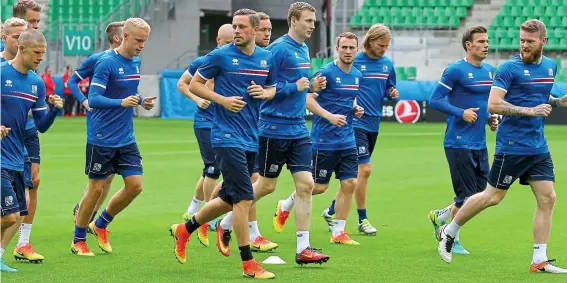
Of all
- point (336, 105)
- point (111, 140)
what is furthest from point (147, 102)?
point (336, 105)

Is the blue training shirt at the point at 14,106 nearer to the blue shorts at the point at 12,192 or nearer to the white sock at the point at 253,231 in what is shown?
the blue shorts at the point at 12,192

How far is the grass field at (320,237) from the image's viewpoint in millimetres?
9406

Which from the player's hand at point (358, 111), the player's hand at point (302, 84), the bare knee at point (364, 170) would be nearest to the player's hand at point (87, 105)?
the player's hand at point (302, 84)

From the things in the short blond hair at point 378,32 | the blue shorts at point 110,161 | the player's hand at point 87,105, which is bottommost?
the blue shorts at point 110,161

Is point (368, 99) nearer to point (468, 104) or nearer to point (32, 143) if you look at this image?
point (468, 104)

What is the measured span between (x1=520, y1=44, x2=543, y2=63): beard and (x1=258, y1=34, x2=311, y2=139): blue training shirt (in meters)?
1.99

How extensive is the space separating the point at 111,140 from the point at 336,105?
2.45 meters

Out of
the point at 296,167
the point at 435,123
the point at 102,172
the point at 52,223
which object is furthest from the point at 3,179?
the point at 435,123

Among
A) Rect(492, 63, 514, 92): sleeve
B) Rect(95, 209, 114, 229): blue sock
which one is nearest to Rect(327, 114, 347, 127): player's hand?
Rect(492, 63, 514, 92): sleeve

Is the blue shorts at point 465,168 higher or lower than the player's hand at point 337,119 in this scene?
lower

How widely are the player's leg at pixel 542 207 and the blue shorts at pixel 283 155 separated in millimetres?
1939

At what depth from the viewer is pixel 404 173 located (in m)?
19.2

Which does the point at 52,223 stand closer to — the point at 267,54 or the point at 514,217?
the point at 267,54

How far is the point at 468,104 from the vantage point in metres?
11.2
